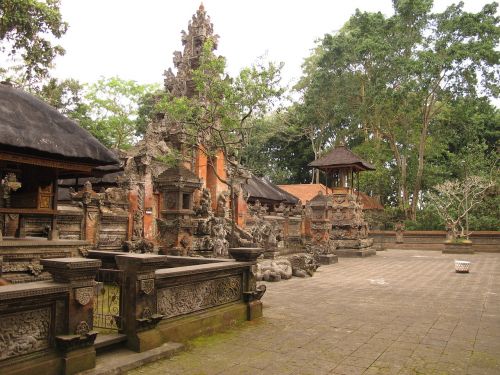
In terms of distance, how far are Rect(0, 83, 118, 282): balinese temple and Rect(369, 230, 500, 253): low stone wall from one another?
85.2 ft

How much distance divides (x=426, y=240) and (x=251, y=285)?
27262mm

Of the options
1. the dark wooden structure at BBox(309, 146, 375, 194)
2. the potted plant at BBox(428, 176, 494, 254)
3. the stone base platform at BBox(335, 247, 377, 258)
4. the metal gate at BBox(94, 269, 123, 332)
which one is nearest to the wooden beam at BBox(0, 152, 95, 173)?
the metal gate at BBox(94, 269, 123, 332)

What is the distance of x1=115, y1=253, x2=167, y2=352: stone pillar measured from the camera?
17.6 ft

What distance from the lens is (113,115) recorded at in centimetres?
3959

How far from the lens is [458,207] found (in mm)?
28672

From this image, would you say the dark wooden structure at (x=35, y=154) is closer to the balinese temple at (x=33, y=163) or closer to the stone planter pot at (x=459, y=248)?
the balinese temple at (x=33, y=163)

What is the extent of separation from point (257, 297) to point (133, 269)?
3.02 meters

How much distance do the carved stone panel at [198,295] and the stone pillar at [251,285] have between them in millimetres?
153

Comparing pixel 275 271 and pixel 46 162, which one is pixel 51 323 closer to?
pixel 46 162

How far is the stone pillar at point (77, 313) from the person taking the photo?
4434 millimetres

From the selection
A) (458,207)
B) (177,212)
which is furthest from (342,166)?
(177,212)

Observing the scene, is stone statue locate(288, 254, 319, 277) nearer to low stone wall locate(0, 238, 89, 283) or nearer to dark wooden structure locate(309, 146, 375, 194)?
low stone wall locate(0, 238, 89, 283)

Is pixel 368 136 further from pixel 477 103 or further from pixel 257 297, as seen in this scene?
pixel 257 297

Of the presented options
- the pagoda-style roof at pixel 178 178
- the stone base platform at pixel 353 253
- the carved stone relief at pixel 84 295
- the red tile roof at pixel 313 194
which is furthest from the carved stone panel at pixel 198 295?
the red tile roof at pixel 313 194
